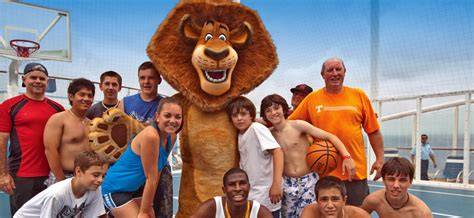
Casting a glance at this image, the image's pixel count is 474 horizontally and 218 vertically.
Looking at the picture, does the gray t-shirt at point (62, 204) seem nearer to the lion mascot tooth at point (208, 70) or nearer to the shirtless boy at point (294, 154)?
the lion mascot tooth at point (208, 70)

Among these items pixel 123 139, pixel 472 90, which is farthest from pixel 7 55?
pixel 472 90

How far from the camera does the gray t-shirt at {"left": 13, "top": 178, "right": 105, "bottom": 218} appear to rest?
2.59 m

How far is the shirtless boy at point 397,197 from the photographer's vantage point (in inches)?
110

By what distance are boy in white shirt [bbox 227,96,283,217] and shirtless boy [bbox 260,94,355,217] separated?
11cm

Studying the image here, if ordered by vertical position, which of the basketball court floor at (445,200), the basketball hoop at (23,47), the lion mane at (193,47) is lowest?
the basketball court floor at (445,200)

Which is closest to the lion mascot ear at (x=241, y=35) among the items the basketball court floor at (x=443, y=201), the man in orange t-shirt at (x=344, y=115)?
the man in orange t-shirt at (x=344, y=115)

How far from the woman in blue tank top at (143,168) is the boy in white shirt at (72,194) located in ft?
0.40

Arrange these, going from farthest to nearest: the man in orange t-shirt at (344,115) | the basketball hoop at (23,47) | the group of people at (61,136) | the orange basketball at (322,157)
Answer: the basketball hoop at (23,47) → the man in orange t-shirt at (344,115) → the orange basketball at (322,157) → the group of people at (61,136)

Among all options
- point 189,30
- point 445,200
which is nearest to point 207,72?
point 189,30

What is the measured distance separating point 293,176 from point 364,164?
645 mm

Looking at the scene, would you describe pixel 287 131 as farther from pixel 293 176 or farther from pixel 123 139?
pixel 123 139

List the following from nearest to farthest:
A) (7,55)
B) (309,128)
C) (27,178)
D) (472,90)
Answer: (309,128), (27,178), (7,55), (472,90)

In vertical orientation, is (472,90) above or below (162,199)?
above

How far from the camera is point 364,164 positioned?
3.27 metres
